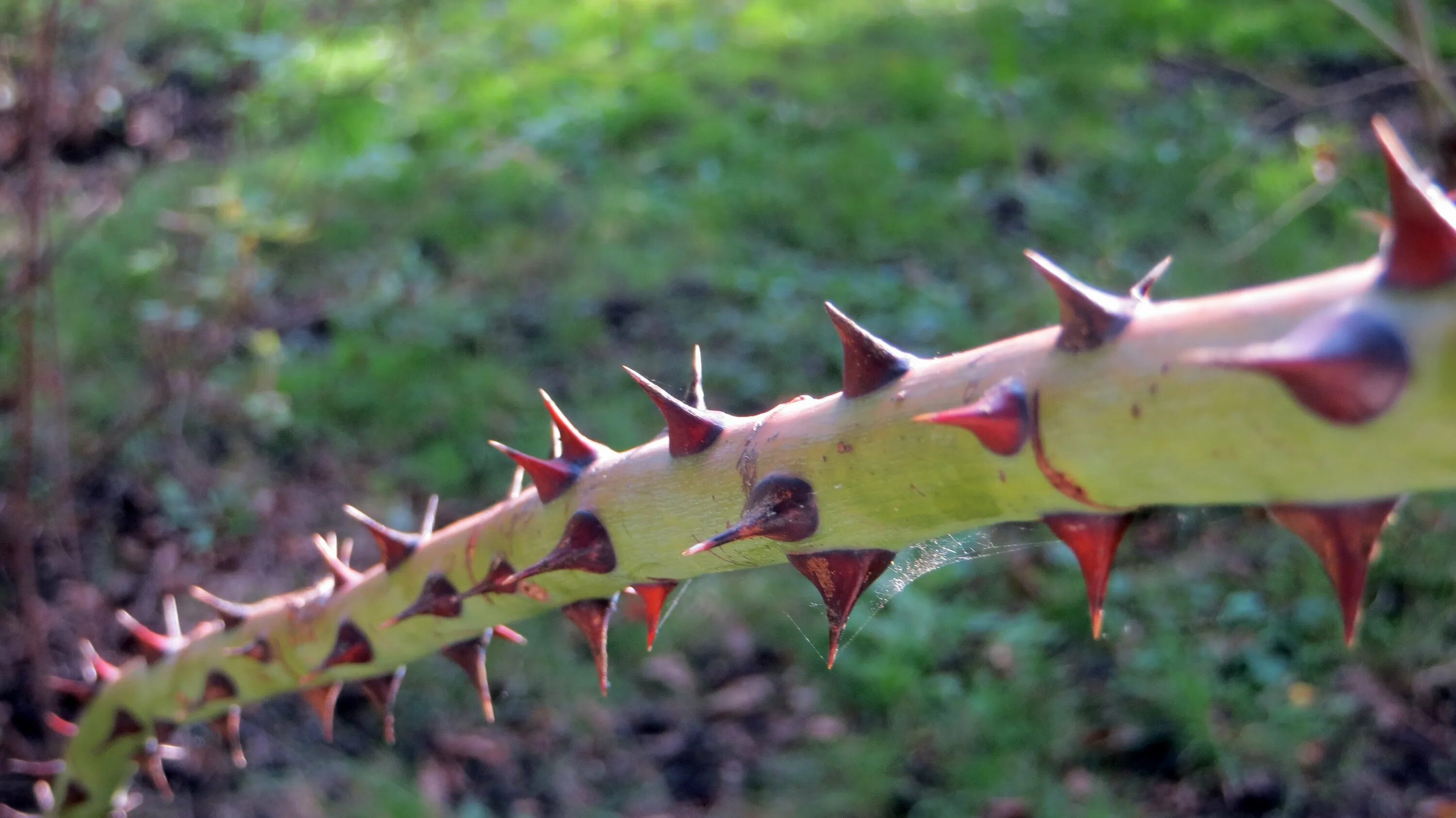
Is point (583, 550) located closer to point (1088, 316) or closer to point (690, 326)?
point (1088, 316)

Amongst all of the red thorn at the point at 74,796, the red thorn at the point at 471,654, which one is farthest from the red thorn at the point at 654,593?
the red thorn at the point at 74,796

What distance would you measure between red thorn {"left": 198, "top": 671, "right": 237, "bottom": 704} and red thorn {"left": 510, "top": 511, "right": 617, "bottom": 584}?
2.24ft

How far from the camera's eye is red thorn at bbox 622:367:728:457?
2.73 ft

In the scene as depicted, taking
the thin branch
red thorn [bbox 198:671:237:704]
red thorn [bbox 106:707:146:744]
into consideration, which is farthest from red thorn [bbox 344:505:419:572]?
the thin branch

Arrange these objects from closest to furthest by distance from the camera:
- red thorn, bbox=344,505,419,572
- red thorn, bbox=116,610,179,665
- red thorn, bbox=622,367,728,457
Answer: red thorn, bbox=622,367,728,457
red thorn, bbox=344,505,419,572
red thorn, bbox=116,610,179,665

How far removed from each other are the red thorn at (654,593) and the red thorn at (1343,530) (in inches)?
20.8

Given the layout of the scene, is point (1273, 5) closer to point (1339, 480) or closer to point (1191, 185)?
point (1191, 185)

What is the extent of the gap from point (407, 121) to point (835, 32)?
261cm

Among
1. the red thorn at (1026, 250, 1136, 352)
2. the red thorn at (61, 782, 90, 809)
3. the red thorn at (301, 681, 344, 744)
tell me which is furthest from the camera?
the red thorn at (61, 782, 90, 809)

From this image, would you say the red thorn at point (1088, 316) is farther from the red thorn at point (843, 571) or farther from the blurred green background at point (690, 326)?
the blurred green background at point (690, 326)

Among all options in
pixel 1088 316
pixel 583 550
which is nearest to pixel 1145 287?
pixel 1088 316

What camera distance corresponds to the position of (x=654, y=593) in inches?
39.8

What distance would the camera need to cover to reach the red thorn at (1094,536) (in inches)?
25.4

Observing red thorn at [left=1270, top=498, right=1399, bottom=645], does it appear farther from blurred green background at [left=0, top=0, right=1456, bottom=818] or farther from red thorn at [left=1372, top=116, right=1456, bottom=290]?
blurred green background at [left=0, top=0, right=1456, bottom=818]
